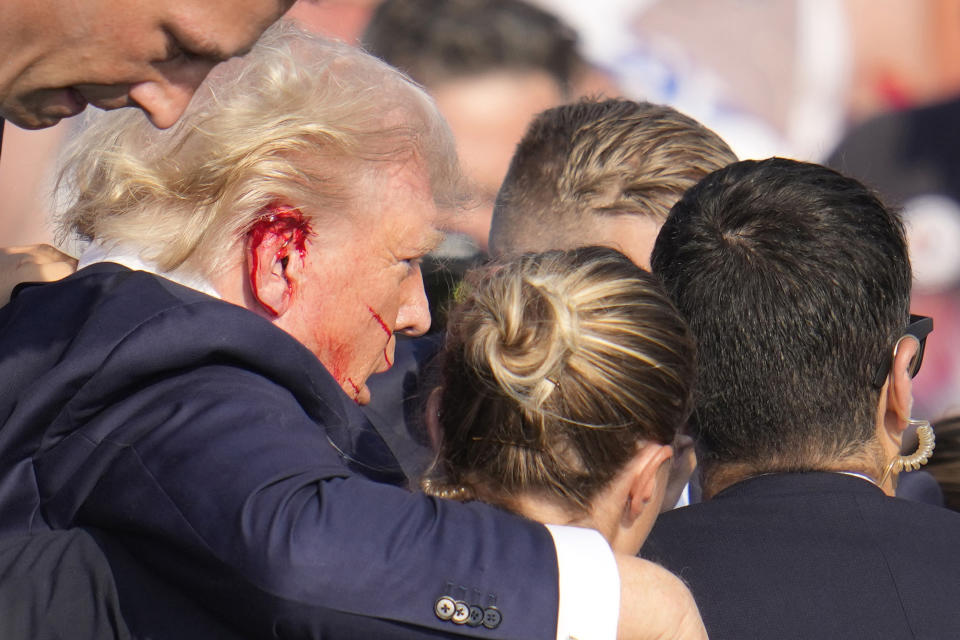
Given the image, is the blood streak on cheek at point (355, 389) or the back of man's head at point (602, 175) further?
the back of man's head at point (602, 175)

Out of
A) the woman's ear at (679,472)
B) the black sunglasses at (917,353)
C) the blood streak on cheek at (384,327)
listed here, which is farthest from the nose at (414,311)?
the black sunglasses at (917,353)

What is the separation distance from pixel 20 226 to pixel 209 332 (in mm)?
2389

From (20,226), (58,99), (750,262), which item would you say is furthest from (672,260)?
(20,226)

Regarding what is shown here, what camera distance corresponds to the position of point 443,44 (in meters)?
4.65

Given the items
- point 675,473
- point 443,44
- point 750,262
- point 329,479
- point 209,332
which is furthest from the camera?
point 443,44

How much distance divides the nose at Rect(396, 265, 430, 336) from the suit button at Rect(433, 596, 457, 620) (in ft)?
2.87

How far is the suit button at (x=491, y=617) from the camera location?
1.25m

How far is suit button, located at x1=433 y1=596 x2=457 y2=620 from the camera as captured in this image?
124cm

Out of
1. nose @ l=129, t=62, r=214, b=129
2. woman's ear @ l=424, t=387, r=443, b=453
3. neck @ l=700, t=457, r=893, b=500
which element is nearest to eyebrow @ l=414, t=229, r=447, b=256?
woman's ear @ l=424, t=387, r=443, b=453

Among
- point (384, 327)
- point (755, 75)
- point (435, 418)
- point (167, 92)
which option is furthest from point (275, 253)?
point (755, 75)

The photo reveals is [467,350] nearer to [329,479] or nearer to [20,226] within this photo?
[329,479]

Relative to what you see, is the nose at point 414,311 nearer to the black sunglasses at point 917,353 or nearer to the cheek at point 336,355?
the cheek at point 336,355

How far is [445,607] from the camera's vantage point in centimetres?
125

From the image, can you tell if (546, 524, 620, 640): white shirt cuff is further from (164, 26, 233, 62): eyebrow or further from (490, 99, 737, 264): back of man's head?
(490, 99, 737, 264): back of man's head
